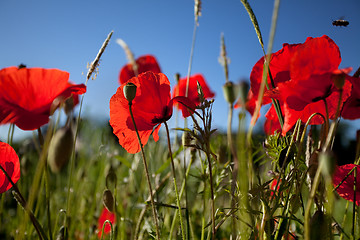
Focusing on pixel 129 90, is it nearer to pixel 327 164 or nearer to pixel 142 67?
pixel 327 164

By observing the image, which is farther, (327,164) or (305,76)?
(305,76)

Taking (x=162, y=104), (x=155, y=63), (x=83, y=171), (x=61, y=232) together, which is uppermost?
(x=155, y=63)

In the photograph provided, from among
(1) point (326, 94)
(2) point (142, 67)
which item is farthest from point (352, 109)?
(2) point (142, 67)

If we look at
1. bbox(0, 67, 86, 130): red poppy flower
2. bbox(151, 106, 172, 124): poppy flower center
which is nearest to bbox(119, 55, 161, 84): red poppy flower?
bbox(151, 106, 172, 124): poppy flower center

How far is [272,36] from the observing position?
31 cm

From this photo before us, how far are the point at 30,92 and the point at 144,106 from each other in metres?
0.19

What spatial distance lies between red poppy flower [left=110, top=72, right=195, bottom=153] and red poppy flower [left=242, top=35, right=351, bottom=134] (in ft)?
0.53

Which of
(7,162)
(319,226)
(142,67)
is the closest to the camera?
(319,226)

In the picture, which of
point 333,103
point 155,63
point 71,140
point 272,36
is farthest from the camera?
point 155,63

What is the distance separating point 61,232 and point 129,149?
0.19m

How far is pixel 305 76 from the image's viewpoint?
446 millimetres

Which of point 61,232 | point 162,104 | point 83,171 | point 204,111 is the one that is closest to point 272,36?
point 204,111

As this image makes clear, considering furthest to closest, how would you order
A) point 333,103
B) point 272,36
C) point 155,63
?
point 155,63, point 333,103, point 272,36

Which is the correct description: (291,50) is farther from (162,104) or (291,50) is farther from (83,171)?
(83,171)
